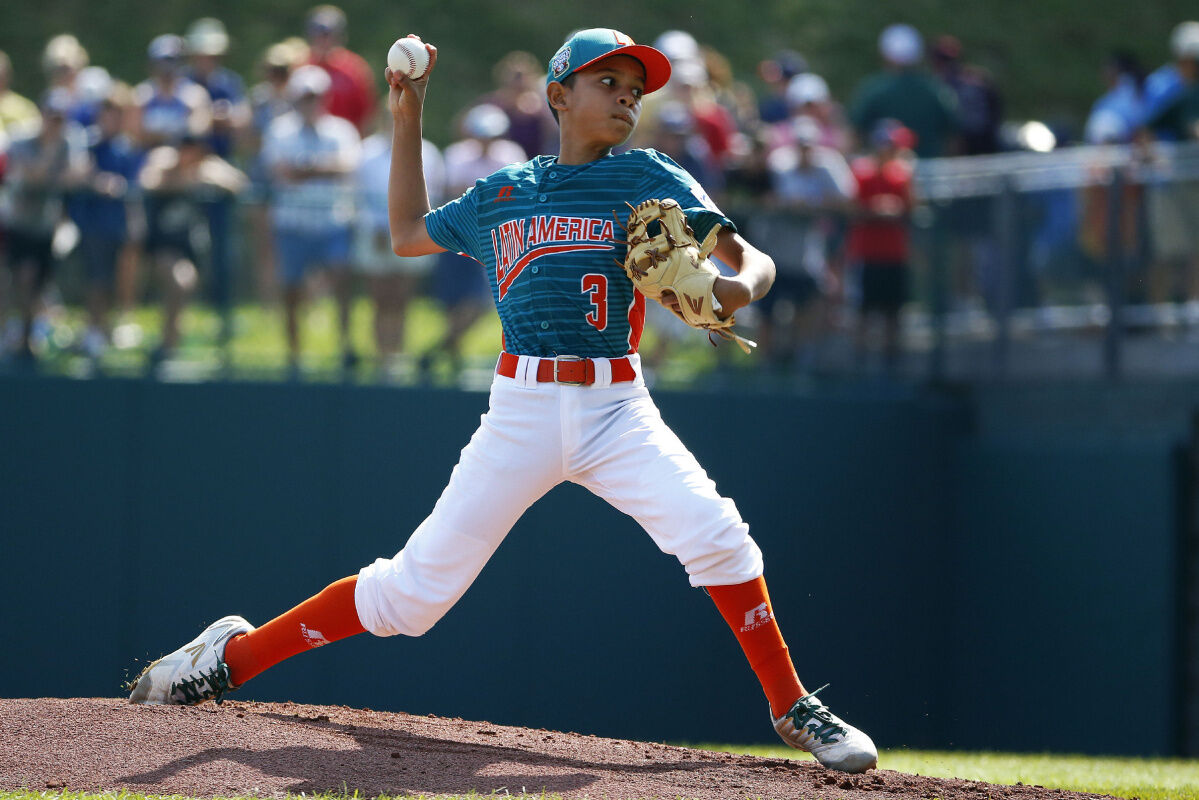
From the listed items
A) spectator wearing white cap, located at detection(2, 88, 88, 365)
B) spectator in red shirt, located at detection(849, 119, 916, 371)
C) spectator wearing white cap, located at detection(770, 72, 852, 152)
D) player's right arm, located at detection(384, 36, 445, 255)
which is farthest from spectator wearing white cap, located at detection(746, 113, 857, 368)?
player's right arm, located at detection(384, 36, 445, 255)

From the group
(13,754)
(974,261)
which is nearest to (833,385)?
(974,261)

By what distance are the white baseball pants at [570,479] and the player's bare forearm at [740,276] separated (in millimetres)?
451

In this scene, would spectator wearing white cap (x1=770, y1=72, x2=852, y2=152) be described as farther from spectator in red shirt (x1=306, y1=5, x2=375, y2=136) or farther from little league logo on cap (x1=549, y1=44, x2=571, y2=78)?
little league logo on cap (x1=549, y1=44, x2=571, y2=78)

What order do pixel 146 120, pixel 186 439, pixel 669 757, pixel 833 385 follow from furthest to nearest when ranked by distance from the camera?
pixel 833 385 → pixel 146 120 → pixel 186 439 → pixel 669 757

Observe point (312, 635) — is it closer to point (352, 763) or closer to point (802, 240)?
point (352, 763)

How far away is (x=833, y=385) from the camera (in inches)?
413

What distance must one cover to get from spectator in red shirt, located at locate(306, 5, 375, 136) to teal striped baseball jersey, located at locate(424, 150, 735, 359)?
22.1 feet

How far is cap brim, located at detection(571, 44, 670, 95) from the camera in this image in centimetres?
461

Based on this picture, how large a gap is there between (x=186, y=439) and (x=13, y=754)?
167 inches

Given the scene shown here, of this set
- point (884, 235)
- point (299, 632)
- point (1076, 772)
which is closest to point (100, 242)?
point (299, 632)

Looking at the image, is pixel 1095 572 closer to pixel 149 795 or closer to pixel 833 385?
pixel 833 385

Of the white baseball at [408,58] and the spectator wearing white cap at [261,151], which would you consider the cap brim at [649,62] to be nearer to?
the white baseball at [408,58]

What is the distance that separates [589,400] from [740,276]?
1.95 ft

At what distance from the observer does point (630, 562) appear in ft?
31.3
